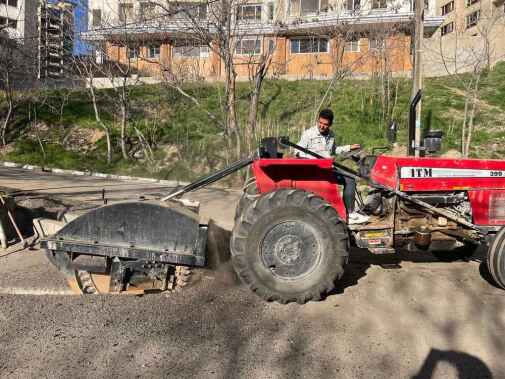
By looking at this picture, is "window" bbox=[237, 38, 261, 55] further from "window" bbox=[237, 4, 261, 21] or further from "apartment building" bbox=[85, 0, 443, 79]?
"window" bbox=[237, 4, 261, 21]

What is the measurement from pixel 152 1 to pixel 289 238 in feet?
28.2

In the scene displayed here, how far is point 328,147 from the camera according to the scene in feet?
17.3

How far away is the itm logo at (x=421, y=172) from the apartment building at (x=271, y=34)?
510cm

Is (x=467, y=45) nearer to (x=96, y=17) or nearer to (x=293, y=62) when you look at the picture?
(x=293, y=62)

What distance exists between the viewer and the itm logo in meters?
4.48

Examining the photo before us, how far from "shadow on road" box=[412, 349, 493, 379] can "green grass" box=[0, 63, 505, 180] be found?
11146 millimetres

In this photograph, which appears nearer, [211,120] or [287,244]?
[287,244]

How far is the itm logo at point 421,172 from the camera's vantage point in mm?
4483

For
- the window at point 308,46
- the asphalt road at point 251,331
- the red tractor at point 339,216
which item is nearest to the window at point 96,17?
the asphalt road at point 251,331

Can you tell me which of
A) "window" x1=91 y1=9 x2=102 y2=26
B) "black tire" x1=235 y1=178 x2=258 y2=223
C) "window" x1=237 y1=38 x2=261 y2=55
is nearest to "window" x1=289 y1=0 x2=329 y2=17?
"window" x1=237 y1=38 x2=261 y2=55

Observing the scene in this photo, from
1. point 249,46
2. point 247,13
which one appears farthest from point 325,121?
point 249,46

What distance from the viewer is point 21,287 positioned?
4.38m

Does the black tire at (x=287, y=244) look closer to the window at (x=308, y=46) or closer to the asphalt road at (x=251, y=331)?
the asphalt road at (x=251, y=331)

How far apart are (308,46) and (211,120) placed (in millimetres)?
10245
